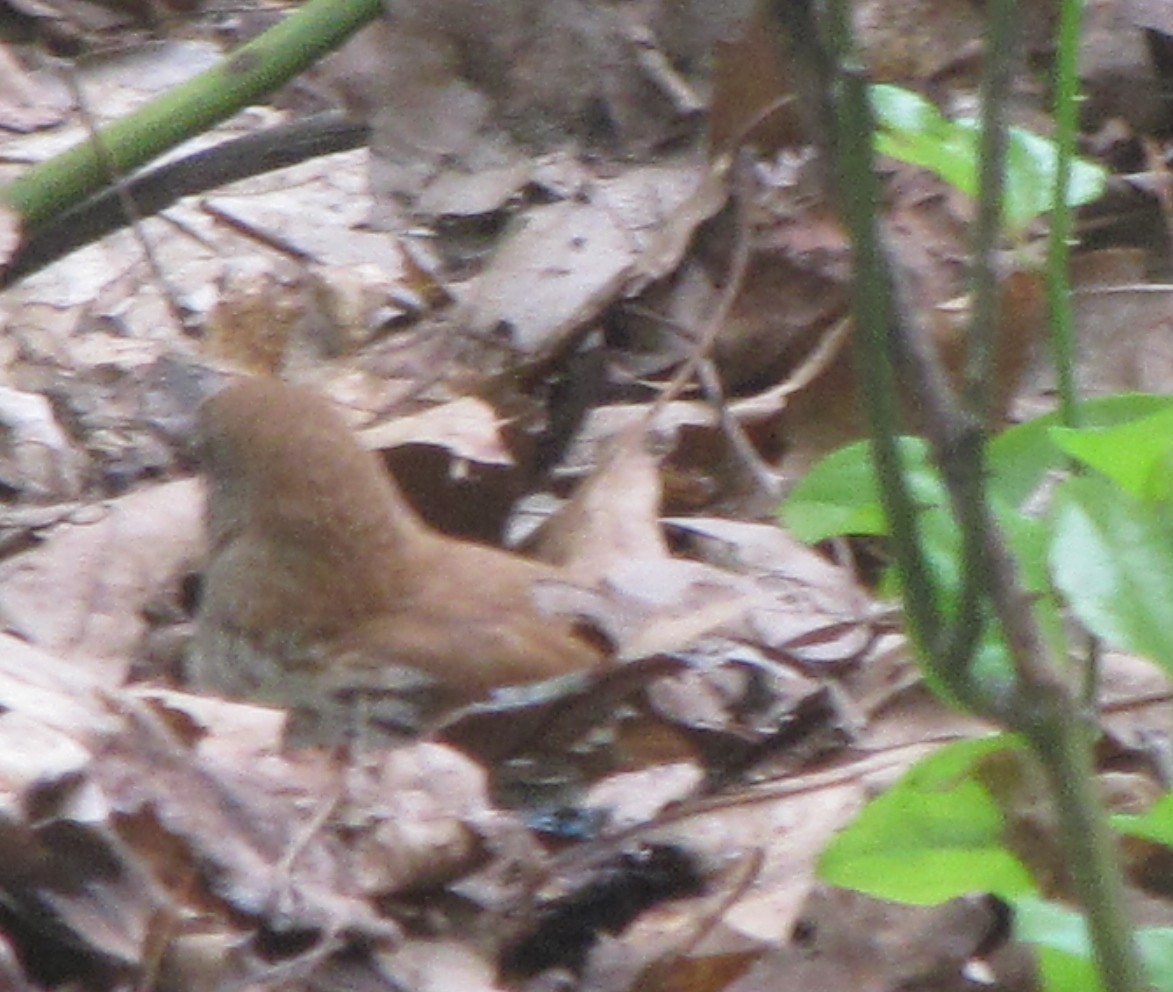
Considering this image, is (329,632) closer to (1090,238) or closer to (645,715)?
(645,715)

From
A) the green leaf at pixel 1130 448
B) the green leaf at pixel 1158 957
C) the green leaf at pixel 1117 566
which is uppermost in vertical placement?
the green leaf at pixel 1130 448

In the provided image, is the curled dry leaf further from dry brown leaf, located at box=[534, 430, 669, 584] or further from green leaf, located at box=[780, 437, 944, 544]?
green leaf, located at box=[780, 437, 944, 544]

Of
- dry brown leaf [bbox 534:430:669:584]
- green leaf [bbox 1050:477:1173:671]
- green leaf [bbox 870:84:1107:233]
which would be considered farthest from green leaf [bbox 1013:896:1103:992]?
dry brown leaf [bbox 534:430:669:584]

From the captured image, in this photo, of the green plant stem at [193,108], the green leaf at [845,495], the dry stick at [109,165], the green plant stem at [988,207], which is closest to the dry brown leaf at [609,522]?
the green plant stem at [193,108]

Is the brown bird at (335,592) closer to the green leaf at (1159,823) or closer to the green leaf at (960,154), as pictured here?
the green leaf at (960,154)

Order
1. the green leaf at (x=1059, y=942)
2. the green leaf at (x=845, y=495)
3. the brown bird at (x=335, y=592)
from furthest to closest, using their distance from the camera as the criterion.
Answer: the brown bird at (x=335, y=592), the green leaf at (x=845, y=495), the green leaf at (x=1059, y=942)

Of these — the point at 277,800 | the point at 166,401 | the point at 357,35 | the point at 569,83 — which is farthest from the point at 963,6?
the point at 277,800
